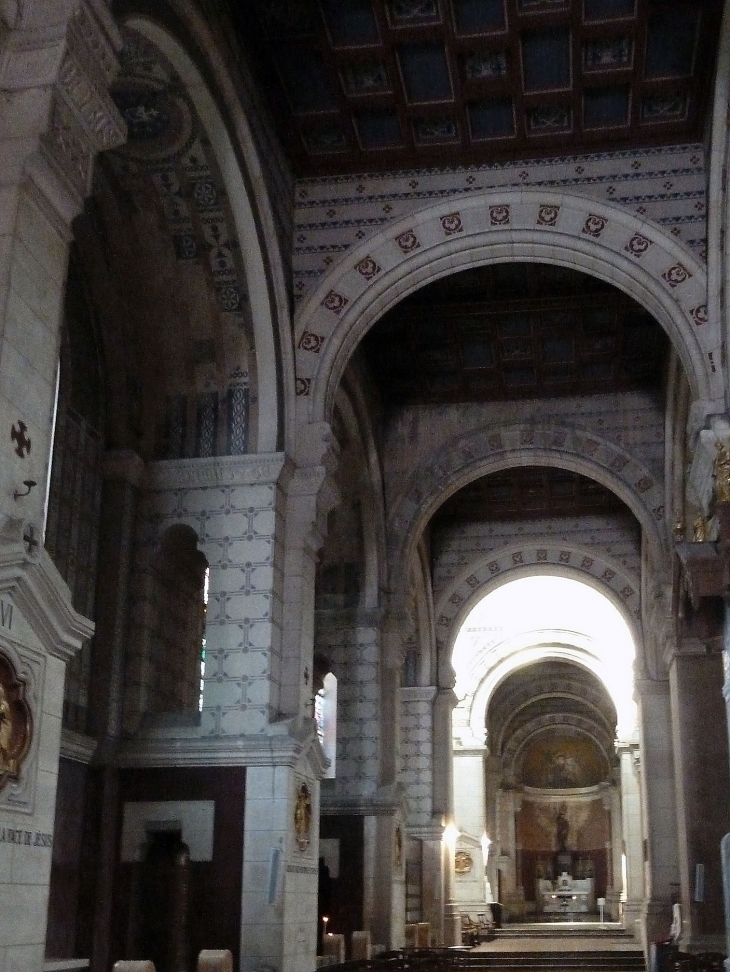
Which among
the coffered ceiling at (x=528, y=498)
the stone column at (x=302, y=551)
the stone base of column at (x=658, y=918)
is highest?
the coffered ceiling at (x=528, y=498)

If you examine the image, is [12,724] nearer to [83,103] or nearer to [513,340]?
[83,103]

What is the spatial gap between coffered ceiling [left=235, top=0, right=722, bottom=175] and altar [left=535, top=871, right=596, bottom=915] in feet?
111

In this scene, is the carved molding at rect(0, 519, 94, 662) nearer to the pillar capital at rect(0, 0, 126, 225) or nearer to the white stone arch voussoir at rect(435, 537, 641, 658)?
the pillar capital at rect(0, 0, 126, 225)

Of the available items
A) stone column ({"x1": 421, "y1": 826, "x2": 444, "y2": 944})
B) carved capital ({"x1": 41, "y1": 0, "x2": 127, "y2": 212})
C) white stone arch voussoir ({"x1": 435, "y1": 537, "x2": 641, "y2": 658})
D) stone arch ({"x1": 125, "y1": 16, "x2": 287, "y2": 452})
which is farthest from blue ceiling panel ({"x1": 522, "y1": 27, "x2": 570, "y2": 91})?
stone column ({"x1": 421, "y1": 826, "x2": 444, "y2": 944})

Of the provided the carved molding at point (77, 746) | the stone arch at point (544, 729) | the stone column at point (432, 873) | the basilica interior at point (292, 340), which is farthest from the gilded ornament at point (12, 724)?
the stone arch at point (544, 729)

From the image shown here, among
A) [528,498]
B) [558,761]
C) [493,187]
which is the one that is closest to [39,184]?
[493,187]

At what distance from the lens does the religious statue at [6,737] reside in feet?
22.8

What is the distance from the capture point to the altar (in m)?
42.3

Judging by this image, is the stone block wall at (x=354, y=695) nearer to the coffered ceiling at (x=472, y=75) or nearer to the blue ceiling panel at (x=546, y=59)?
the coffered ceiling at (x=472, y=75)

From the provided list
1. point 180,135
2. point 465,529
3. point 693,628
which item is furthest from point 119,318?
point 465,529

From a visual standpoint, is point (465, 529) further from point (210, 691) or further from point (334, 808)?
point (210, 691)

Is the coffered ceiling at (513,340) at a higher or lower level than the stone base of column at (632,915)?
higher

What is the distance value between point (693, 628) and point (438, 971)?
4.98m

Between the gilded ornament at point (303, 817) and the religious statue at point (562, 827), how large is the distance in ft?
107
